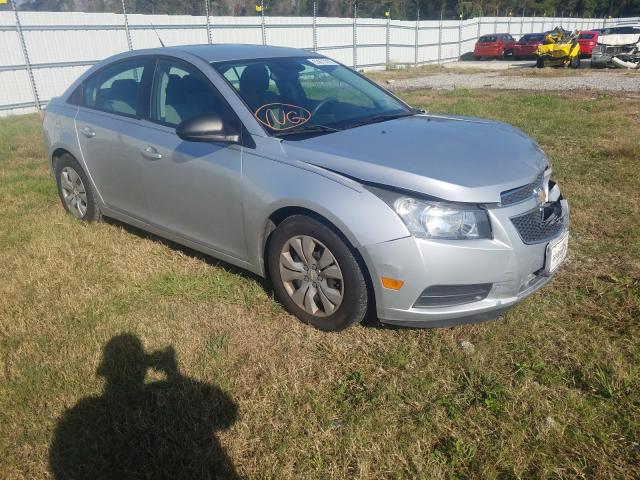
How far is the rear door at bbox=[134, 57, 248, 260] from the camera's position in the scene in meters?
3.30

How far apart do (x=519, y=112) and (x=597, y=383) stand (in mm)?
8332

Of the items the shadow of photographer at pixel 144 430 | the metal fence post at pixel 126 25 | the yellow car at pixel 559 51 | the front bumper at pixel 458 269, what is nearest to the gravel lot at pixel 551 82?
the yellow car at pixel 559 51

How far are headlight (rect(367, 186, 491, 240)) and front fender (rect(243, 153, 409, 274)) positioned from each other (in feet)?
0.20

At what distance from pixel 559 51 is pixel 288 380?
22674mm

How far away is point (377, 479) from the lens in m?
2.12

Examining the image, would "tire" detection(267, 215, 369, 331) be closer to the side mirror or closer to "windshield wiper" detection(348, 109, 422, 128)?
the side mirror

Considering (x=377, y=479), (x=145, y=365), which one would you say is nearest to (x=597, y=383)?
(x=377, y=479)

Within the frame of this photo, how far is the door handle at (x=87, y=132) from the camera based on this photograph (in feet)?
14.1

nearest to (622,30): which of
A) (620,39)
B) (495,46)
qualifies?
(620,39)

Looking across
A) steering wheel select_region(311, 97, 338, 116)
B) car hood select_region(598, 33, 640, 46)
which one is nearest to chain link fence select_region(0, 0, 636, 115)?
steering wheel select_region(311, 97, 338, 116)

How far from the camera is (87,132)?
4.35 metres

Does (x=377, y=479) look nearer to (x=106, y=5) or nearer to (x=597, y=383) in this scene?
(x=597, y=383)

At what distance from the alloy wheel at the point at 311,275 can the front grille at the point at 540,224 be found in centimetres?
99

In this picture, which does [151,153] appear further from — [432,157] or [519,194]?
[519,194]
